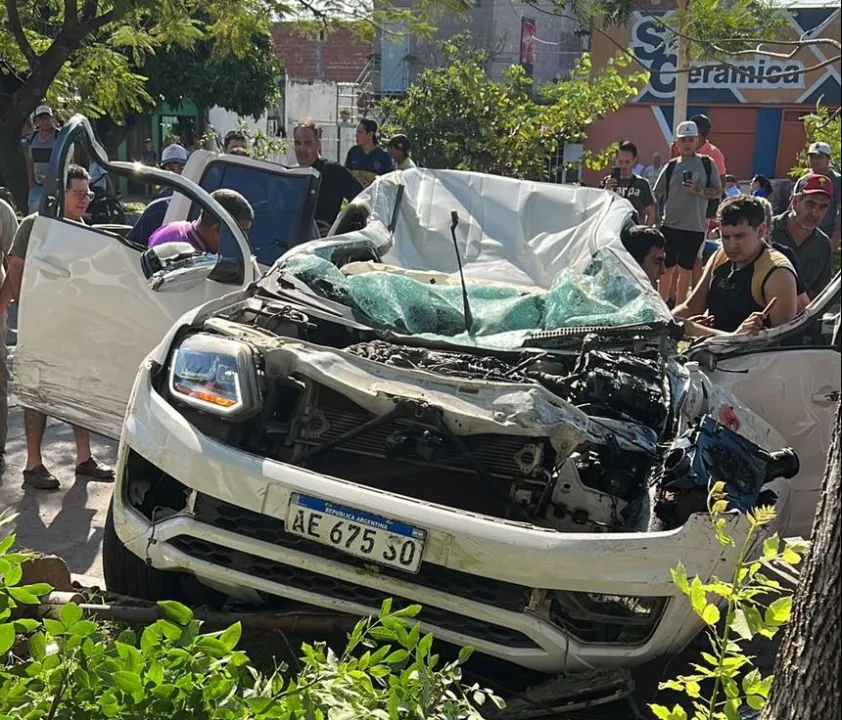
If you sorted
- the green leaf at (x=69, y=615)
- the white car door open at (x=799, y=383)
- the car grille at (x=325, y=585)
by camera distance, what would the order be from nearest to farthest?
the green leaf at (x=69, y=615)
the car grille at (x=325, y=585)
the white car door open at (x=799, y=383)

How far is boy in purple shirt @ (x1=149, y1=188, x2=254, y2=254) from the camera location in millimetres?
5035

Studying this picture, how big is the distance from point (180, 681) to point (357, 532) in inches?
41.2

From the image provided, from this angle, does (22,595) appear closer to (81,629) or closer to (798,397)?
(81,629)

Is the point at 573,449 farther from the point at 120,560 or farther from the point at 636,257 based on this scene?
the point at 636,257

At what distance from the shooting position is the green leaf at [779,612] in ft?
6.42

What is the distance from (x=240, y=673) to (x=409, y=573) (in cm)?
84

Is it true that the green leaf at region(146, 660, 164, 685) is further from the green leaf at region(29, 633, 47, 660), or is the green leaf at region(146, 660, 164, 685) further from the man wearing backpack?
the man wearing backpack

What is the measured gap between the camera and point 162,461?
313 cm

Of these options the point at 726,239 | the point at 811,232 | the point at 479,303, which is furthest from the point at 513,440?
the point at 811,232

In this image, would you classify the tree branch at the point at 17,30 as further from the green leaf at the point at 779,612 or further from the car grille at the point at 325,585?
the green leaf at the point at 779,612

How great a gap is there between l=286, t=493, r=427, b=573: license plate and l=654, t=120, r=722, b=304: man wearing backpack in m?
6.65

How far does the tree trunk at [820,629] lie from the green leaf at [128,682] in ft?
4.12

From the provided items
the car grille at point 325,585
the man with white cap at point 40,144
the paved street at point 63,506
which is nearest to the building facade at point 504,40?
the car grille at point 325,585

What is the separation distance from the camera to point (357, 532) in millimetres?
2896
